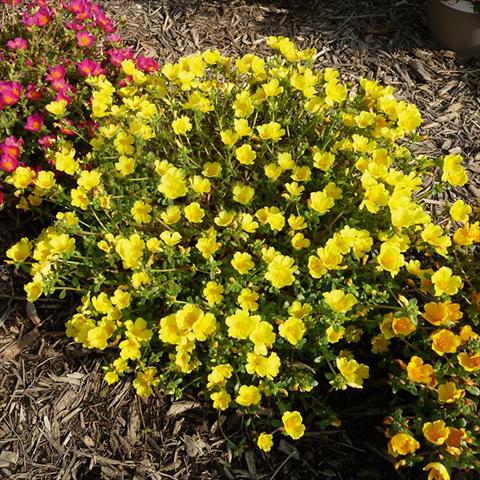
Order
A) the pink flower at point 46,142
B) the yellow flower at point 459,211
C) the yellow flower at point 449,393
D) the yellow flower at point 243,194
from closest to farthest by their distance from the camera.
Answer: the yellow flower at point 449,393, the yellow flower at point 459,211, the yellow flower at point 243,194, the pink flower at point 46,142

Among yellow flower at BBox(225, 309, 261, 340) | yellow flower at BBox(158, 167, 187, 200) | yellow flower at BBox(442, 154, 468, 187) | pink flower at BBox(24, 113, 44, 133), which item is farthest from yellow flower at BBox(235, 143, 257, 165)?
pink flower at BBox(24, 113, 44, 133)

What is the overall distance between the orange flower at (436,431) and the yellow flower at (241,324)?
0.77 meters

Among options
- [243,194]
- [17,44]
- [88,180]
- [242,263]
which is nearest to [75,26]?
[17,44]

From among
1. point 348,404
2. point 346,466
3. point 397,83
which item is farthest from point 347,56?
point 346,466

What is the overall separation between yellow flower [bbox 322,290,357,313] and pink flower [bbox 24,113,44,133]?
185 cm

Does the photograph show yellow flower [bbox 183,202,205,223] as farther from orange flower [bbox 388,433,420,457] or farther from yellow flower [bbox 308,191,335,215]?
orange flower [bbox 388,433,420,457]

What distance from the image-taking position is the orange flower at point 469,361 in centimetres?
223

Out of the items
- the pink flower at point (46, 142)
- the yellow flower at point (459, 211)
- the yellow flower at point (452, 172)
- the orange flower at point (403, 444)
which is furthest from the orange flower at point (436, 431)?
the pink flower at point (46, 142)

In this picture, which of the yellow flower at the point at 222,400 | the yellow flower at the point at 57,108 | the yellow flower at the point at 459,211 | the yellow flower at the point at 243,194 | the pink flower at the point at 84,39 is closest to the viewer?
the yellow flower at the point at 222,400

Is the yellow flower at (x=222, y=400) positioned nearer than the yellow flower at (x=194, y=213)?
Yes

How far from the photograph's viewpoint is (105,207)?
270 cm

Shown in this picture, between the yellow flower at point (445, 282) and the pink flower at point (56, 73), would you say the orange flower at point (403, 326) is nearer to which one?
the yellow flower at point (445, 282)

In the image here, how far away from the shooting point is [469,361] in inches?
88.6

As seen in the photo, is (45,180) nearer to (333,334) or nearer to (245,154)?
(245,154)
